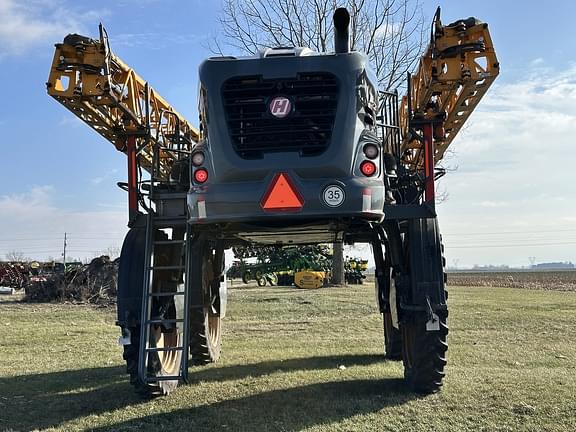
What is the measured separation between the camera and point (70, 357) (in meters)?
9.31

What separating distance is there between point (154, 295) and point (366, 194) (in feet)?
7.35


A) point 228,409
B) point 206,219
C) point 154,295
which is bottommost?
point 228,409

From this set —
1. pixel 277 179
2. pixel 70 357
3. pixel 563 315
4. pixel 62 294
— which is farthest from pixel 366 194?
pixel 62 294

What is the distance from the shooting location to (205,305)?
8.28m

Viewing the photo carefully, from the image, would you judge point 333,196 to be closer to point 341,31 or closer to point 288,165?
point 288,165

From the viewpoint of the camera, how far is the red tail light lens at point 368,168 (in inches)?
197

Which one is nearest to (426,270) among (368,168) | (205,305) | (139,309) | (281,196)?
(368,168)

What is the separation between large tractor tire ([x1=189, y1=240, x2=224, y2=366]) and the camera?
7.63 m

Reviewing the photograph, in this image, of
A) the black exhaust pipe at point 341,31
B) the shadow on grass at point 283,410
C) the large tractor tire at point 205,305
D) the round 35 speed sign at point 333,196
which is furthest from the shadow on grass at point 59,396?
the black exhaust pipe at point 341,31

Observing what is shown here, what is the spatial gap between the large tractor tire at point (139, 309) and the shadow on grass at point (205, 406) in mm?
350

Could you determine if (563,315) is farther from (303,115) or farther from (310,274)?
(310,274)

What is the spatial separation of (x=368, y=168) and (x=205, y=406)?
2747mm

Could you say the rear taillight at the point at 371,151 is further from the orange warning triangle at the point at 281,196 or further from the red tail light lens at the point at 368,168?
the orange warning triangle at the point at 281,196

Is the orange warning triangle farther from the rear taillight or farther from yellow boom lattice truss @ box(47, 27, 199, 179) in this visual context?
yellow boom lattice truss @ box(47, 27, 199, 179)
